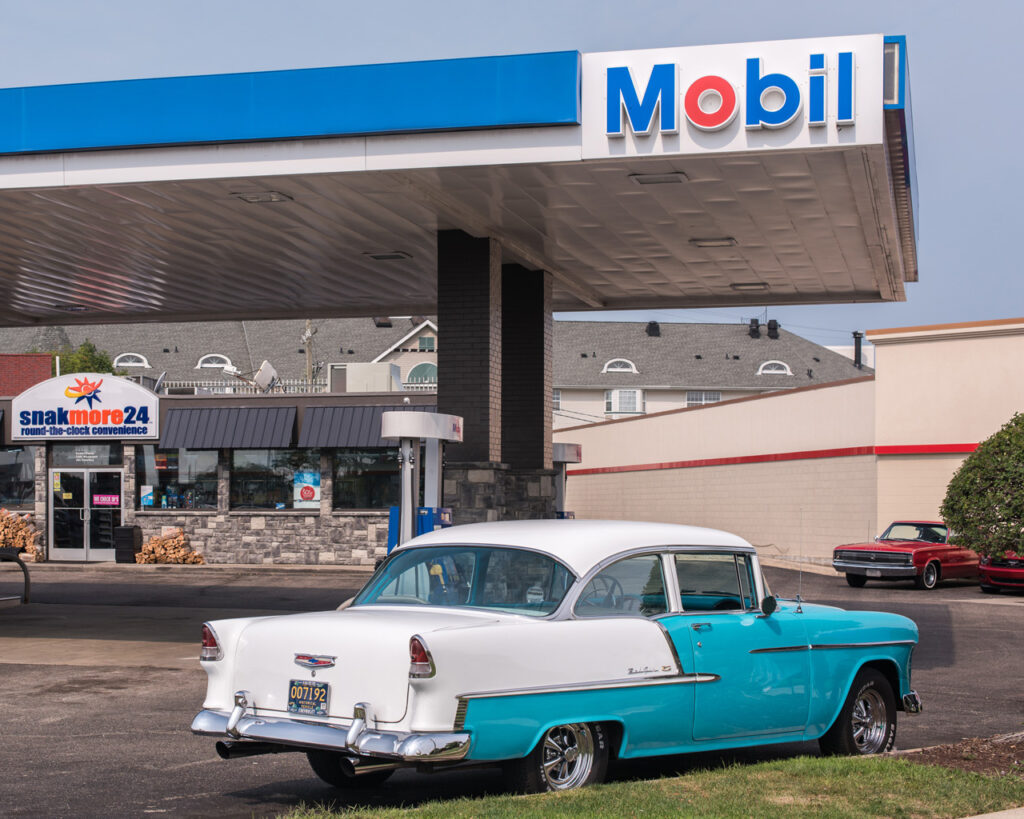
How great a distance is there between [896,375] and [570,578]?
27.7m

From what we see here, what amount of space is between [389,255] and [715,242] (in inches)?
202

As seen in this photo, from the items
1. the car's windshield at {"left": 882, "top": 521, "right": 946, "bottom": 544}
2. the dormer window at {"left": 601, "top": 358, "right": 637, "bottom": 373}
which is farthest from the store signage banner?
the dormer window at {"left": 601, "top": 358, "right": 637, "bottom": 373}

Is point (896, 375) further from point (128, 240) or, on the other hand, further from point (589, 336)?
point (589, 336)

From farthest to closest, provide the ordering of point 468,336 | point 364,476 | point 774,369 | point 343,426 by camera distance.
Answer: point 774,369
point 364,476
point 343,426
point 468,336

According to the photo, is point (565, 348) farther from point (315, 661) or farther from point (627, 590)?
point (315, 661)

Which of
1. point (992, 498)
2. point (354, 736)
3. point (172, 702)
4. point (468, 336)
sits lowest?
point (172, 702)

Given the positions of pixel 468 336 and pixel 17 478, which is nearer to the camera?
pixel 468 336

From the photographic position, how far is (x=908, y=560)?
88.9ft

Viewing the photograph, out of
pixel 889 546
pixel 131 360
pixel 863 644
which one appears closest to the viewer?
pixel 863 644

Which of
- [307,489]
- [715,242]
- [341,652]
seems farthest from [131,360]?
[341,652]

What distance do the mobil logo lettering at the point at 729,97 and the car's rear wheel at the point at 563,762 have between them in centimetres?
771

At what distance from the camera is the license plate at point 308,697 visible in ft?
23.5

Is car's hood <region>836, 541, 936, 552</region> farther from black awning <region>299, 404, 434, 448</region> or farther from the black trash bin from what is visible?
the black trash bin

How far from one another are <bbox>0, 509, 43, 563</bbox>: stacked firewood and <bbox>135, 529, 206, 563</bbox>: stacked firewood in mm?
2851
